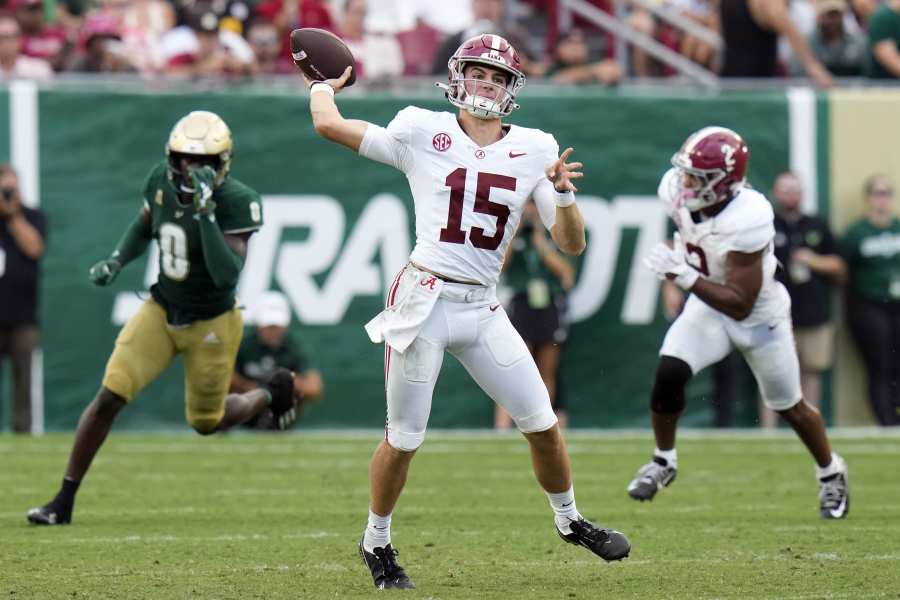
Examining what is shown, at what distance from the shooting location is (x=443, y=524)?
6.66 meters

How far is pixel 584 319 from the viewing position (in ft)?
→ 36.0

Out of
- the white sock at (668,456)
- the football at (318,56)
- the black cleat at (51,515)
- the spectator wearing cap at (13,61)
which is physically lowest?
the black cleat at (51,515)

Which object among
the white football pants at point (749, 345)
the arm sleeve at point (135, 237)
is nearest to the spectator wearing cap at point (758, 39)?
the white football pants at point (749, 345)

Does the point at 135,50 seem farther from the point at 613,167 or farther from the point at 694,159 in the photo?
the point at 694,159

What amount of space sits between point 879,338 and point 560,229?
6.25 metres

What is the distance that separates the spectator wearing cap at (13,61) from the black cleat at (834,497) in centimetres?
622

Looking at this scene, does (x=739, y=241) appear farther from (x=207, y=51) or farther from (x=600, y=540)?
(x=207, y=51)

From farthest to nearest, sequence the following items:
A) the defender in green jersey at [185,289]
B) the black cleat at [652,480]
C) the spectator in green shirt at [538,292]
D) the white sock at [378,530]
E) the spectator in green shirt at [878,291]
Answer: the spectator in green shirt at [878,291]
the spectator in green shirt at [538,292]
the black cleat at [652,480]
the defender in green jersey at [185,289]
the white sock at [378,530]

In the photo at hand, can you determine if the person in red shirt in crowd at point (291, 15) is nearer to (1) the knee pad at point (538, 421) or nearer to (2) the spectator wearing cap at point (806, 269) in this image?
(2) the spectator wearing cap at point (806, 269)

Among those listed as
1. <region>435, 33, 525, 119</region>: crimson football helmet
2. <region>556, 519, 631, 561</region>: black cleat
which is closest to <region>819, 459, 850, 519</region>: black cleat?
<region>556, 519, 631, 561</region>: black cleat

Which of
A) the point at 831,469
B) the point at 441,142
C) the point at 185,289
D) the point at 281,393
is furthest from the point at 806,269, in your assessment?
the point at 441,142

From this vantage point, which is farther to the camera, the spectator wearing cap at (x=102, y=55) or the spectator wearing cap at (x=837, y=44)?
the spectator wearing cap at (x=837, y=44)

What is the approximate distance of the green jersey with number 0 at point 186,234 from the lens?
21.6 feet

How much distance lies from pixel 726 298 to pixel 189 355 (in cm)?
218
